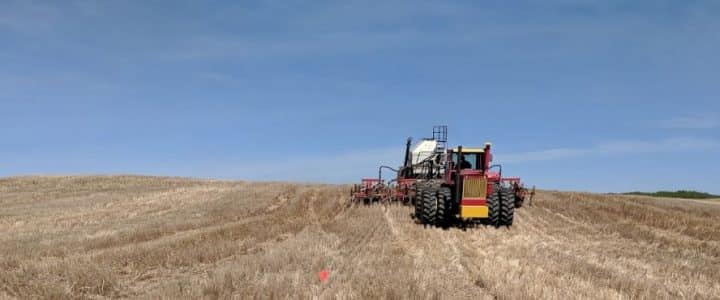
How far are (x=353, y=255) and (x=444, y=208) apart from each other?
7.56m

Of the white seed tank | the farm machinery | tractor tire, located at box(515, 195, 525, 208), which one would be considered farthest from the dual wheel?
the white seed tank

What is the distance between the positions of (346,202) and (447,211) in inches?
397

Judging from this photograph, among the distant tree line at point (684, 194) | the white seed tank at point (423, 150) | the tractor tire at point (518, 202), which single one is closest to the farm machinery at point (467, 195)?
the tractor tire at point (518, 202)

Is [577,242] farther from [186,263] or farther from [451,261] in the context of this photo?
[186,263]

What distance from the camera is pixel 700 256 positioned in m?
12.2

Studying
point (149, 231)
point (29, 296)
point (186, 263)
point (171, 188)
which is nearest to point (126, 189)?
point (171, 188)

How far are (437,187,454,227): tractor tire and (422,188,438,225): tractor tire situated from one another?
0.40ft

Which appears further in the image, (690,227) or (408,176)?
(408,176)

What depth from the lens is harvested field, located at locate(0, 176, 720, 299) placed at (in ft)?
26.5

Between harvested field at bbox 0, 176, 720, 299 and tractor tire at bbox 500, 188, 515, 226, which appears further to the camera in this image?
tractor tire at bbox 500, 188, 515, 226

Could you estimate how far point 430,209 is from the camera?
60.8ft

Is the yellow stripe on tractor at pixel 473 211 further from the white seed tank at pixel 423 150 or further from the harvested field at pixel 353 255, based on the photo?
the white seed tank at pixel 423 150

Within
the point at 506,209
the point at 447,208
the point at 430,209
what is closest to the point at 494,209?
the point at 506,209

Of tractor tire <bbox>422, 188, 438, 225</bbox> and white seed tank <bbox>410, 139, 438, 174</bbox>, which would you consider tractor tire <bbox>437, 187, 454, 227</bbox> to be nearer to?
tractor tire <bbox>422, 188, 438, 225</bbox>
